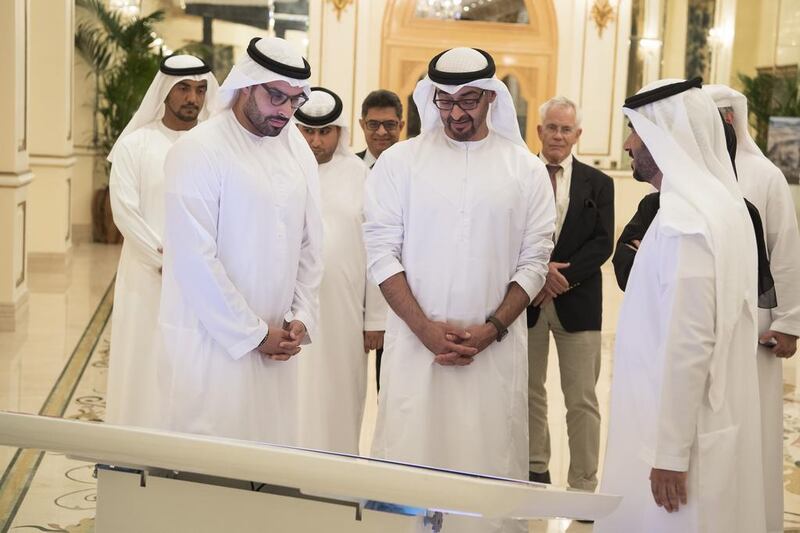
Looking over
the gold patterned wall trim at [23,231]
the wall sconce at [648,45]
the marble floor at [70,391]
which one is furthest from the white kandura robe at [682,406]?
the wall sconce at [648,45]

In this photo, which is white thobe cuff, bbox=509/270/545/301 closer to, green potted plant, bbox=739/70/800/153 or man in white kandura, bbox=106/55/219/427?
man in white kandura, bbox=106/55/219/427

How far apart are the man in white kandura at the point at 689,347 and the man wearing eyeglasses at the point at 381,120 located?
1.90 m

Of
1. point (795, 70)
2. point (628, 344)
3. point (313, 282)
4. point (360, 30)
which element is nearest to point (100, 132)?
point (360, 30)

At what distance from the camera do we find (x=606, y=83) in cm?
1398

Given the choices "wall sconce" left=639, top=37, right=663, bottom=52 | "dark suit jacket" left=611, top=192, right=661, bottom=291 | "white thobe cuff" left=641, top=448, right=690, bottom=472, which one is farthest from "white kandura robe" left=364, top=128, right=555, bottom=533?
"wall sconce" left=639, top=37, right=663, bottom=52

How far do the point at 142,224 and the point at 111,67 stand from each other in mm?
9246

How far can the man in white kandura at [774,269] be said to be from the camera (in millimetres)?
3750

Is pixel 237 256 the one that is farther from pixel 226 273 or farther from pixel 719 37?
pixel 719 37

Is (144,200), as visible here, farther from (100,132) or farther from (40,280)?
(100,132)

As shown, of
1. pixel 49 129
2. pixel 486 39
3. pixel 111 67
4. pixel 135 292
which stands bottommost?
pixel 135 292

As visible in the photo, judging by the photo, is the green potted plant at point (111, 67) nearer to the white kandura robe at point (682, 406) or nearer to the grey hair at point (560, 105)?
the grey hair at point (560, 105)

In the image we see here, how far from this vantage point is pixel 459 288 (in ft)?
11.8

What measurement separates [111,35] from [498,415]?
416 inches

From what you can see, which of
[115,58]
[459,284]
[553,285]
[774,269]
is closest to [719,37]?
[115,58]
